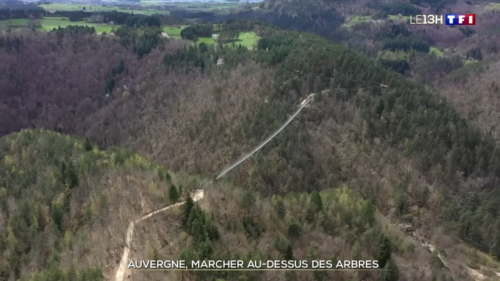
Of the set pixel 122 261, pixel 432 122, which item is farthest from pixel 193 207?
pixel 432 122

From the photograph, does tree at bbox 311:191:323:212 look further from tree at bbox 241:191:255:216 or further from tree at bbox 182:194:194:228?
tree at bbox 182:194:194:228

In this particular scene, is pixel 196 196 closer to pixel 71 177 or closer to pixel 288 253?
pixel 288 253

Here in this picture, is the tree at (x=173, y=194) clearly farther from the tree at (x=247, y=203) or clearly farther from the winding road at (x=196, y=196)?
the tree at (x=247, y=203)

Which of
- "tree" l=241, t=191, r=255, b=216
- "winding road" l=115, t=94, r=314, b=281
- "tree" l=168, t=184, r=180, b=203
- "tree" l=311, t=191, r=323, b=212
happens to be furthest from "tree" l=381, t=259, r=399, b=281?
"tree" l=168, t=184, r=180, b=203

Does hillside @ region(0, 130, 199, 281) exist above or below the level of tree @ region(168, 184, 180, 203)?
below

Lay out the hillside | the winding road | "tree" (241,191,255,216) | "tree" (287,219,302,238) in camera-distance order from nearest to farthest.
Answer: the winding road
the hillside
"tree" (287,219,302,238)
"tree" (241,191,255,216)

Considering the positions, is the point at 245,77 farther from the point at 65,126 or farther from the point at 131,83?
the point at 65,126

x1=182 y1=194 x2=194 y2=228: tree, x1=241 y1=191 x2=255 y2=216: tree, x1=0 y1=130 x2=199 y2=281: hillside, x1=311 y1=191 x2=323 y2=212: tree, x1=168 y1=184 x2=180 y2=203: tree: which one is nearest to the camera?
x1=0 y1=130 x2=199 y2=281: hillside

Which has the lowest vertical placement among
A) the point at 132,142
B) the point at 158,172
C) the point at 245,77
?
the point at 132,142
